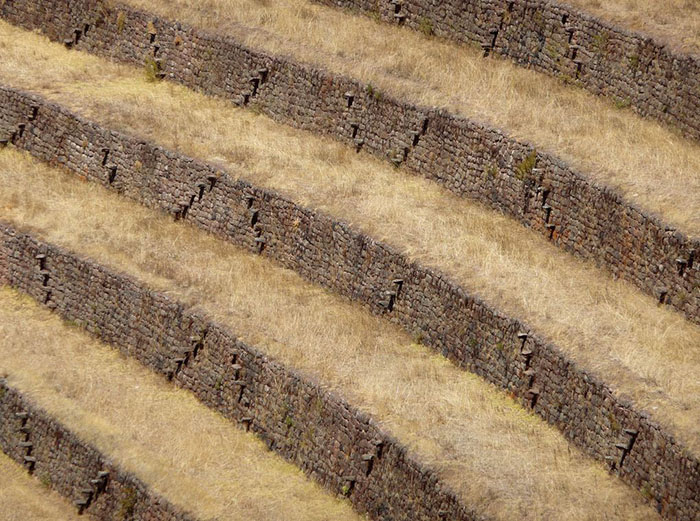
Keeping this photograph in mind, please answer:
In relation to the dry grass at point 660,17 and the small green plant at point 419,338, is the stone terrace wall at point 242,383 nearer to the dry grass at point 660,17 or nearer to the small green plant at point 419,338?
A: the small green plant at point 419,338

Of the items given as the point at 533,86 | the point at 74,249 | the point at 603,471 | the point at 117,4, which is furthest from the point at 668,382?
the point at 117,4

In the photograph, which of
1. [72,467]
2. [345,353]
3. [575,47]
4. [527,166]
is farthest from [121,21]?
[72,467]

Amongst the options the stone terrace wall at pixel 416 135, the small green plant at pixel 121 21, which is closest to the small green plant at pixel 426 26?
the stone terrace wall at pixel 416 135

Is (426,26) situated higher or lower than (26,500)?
higher

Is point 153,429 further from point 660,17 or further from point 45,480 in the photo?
point 660,17

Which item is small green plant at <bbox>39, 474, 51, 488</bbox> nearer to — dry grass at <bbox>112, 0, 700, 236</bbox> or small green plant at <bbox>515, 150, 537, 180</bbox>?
small green plant at <bbox>515, 150, 537, 180</bbox>

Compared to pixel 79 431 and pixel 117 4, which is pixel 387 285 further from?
pixel 117 4

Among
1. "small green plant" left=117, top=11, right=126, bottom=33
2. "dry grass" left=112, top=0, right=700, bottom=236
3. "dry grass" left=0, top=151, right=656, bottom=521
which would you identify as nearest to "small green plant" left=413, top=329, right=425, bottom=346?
"dry grass" left=0, top=151, right=656, bottom=521
